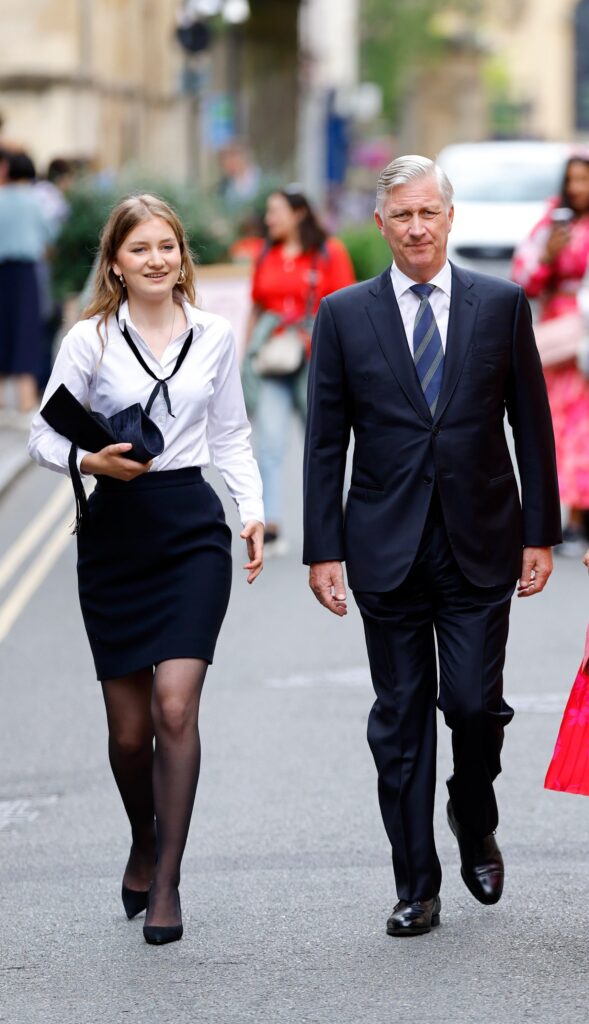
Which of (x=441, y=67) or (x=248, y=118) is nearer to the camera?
(x=248, y=118)

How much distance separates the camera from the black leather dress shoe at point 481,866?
5.53 metres

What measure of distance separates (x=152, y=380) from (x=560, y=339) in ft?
19.3

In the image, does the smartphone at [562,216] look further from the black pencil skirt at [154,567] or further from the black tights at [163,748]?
the black tights at [163,748]

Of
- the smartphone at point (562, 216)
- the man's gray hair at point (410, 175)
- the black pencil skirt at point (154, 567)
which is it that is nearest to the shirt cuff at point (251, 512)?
the black pencil skirt at point (154, 567)

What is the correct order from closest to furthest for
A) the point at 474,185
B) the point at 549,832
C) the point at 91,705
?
1. the point at 549,832
2. the point at 91,705
3. the point at 474,185

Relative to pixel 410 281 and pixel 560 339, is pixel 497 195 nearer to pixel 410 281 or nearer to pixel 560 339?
pixel 560 339

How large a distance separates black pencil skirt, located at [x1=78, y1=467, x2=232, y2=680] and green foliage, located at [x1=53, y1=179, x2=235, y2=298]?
48.0ft

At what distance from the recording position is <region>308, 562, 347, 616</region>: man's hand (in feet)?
17.9

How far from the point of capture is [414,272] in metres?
5.38

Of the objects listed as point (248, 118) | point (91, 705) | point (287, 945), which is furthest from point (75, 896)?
point (248, 118)

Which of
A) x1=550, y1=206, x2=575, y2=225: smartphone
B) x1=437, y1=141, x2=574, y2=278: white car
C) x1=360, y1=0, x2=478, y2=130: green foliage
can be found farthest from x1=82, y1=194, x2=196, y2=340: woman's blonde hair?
x1=360, y1=0, x2=478, y2=130: green foliage

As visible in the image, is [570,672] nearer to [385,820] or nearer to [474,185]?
[385,820]

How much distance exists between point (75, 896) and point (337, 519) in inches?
51.9

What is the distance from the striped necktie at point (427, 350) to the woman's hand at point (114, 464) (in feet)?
2.26
